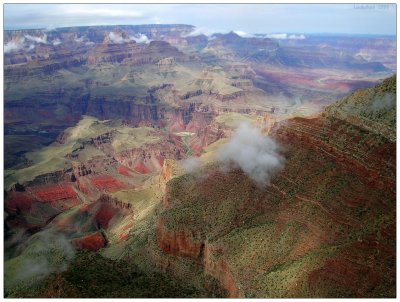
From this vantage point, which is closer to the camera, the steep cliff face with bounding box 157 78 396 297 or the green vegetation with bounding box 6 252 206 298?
the green vegetation with bounding box 6 252 206 298

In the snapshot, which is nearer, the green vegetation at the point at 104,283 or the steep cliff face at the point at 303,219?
the green vegetation at the point at 104,283

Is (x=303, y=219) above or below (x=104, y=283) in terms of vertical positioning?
above

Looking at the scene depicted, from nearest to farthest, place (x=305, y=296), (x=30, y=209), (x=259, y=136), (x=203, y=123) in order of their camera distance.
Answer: (x=305, y=296) → (x=259, y=136) → (x=30, y=209) → (x=203, y=123)

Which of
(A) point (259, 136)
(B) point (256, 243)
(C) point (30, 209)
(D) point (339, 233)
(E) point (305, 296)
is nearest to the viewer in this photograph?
(E) point (305, 296)

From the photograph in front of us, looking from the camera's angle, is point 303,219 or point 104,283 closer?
point 104,283

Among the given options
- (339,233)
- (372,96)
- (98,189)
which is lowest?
(98,189)

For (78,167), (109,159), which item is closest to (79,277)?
(78,167)

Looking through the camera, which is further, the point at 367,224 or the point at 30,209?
the point at 30,209

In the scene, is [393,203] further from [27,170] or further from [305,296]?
[27,170]
